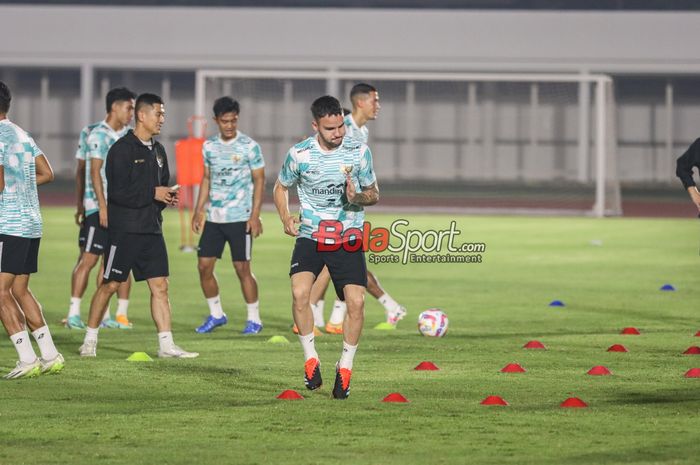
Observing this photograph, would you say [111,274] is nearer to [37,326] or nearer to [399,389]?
[37,326]

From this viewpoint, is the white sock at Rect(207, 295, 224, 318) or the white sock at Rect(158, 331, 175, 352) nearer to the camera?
the white sock at Rect(158, 331, 175, 352)

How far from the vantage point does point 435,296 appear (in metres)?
15.9

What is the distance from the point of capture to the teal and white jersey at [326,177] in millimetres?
8984

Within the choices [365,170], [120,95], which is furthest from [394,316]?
[365,170]

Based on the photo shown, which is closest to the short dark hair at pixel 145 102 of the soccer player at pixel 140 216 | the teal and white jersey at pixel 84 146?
the soccer player at pixel 140 216

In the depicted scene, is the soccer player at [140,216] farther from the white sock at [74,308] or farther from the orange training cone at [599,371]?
the orange training cone at [599,371]

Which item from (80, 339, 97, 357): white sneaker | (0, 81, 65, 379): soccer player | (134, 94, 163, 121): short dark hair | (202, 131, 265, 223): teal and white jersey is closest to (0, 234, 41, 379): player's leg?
(0, 81, 65, 379): soccer player

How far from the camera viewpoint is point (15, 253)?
9609mm

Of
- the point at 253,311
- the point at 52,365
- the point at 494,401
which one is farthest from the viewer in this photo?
the point at 253,311

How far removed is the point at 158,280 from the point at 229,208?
2227mm

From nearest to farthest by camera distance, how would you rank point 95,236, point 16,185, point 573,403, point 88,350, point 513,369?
point 573,403 < point 16,185 < point 513,369 < point 88,350 < point 95,236

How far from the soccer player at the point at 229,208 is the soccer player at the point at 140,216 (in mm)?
1907

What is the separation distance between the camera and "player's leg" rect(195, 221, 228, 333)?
1290cm

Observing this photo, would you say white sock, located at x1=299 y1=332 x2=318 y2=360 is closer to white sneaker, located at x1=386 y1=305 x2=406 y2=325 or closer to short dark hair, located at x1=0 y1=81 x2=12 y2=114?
short dark hair, located at x1=0 y1=81 x2=12 y2=114
